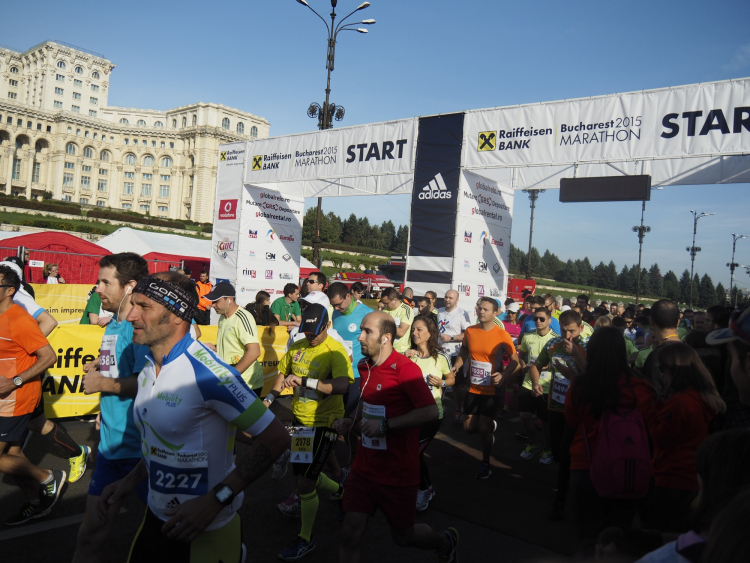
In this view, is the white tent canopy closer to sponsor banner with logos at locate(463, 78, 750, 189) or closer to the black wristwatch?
sponsor banner with logos at locate(463, 78, 750, 189)

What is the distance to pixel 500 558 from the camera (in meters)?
4.33

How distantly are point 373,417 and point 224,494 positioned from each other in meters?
1.69

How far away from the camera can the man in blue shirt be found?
9.83 ft

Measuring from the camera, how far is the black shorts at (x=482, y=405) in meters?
6.40

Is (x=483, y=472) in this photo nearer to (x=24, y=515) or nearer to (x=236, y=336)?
(x=236, y=336)

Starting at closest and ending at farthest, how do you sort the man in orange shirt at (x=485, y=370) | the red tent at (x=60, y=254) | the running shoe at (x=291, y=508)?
the running shoe at (x=291, y=508)
the man in orange shirt at (x=485, y=370)
the red tent at (x=60, y=254)

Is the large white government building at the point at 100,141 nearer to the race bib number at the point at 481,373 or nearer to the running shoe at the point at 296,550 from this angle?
the race bib number at the point at 481,373

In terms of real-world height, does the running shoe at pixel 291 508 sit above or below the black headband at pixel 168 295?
below

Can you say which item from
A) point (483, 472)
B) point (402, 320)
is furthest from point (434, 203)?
point (483, 472)

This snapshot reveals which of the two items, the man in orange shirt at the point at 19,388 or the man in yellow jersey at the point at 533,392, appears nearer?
the man in orange shirt at the point at 19,388

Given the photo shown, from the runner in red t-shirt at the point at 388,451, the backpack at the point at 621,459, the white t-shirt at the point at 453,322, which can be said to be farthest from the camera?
the white t-shirt at the point at 453,322

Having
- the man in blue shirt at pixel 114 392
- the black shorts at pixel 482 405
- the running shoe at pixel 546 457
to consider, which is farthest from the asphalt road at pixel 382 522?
the man in blue shirt at pixel 114 392

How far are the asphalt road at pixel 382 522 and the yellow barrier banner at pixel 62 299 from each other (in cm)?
714

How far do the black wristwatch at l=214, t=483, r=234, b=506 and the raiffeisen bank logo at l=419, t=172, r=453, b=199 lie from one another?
9.89m
